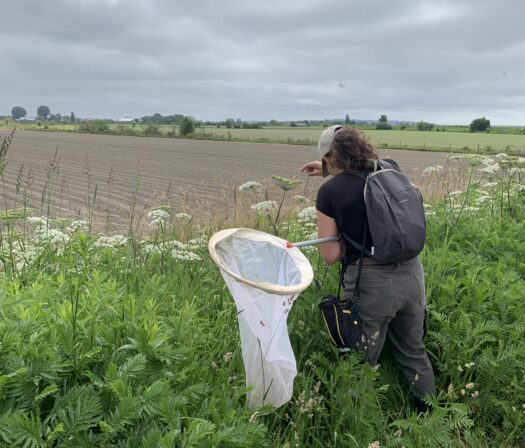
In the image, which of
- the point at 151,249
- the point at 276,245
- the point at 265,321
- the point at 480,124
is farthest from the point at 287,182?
the point at 480,124

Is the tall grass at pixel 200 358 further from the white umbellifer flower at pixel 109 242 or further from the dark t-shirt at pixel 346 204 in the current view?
the dark t-shirt at pixel 346 204

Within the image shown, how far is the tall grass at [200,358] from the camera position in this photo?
5.60 ft

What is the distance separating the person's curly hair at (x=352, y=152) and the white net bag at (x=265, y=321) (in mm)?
797

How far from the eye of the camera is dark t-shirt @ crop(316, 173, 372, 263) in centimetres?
300

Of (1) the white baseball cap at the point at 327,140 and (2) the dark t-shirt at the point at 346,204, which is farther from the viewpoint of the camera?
(1) the white baseball cap at the point at 327,140

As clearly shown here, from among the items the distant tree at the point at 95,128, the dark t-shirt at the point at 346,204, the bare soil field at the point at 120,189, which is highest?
the distant tree at the point at 95,128

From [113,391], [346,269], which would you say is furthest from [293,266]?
[113,391]

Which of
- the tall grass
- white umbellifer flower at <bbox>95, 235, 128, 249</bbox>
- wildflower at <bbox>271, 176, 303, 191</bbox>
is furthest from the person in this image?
white umbellifer flower at <bbox>95, 235, 128, 249</bbox>

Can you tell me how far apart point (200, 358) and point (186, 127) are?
66617mm

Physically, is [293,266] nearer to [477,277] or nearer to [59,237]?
[59,237]

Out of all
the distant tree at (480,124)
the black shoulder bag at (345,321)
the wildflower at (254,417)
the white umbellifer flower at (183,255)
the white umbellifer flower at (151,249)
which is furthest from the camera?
the distant tree at (480,124)

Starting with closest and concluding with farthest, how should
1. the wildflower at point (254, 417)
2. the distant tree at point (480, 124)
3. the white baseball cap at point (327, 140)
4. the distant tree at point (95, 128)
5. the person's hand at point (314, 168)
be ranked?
the wildflower at point (254, 417) < the white baseball cap at point (327, 140) < the person's hand at point (314, 168) < the distant tree at point (480, 124) < the distant tree at point (95, 128)

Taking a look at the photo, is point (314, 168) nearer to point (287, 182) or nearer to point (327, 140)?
point (327, 140)

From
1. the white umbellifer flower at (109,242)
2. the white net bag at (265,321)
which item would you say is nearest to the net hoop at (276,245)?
the white net bag at (265,321)
